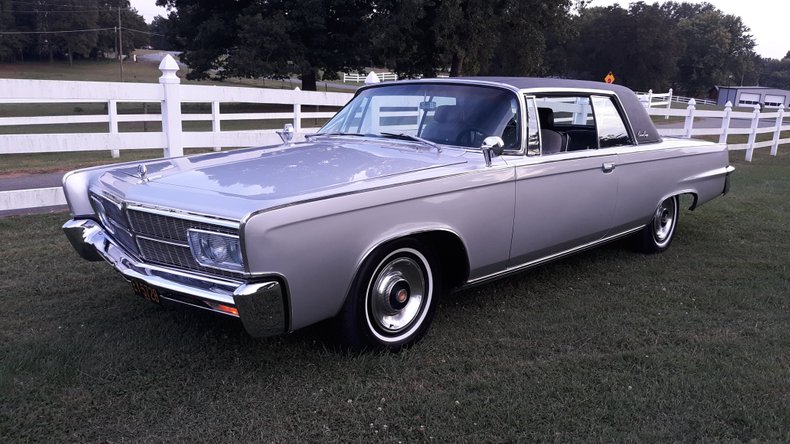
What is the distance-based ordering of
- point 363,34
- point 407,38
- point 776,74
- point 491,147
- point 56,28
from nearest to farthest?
point 491,147, point 407,38, point 363,34, point 56,28, point 776,74

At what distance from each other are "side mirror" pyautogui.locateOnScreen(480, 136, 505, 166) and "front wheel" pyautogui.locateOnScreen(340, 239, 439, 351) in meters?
0.69

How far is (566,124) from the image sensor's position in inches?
211

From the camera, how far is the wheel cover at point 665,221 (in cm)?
569

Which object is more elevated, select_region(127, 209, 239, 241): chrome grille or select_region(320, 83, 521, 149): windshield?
select_region(320, 83, 521, 149): windshield

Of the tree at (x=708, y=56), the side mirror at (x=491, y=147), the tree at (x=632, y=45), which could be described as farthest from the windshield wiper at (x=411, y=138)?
the tree at (x=708, y=56)

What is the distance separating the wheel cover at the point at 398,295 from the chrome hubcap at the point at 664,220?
3.09m

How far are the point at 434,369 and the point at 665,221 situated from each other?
3.61 meters

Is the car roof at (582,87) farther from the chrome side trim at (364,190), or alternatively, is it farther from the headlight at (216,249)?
the headlight at (216,249)

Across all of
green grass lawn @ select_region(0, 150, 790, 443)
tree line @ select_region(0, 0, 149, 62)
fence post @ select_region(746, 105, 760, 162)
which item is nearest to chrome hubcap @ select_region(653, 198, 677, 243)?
green grass lawn @ select_region(0, 150, 790, 443)

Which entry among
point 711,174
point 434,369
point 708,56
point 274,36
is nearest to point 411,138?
point 434,369

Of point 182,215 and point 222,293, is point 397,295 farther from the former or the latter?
point 182,215

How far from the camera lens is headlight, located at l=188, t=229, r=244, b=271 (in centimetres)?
278

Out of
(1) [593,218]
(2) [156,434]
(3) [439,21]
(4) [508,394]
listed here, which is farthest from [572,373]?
(3) [439,21]

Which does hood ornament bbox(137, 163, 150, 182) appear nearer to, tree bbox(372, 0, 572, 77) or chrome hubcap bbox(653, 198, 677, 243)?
chrome hubcap bbox(653, 198, 677, 243)
